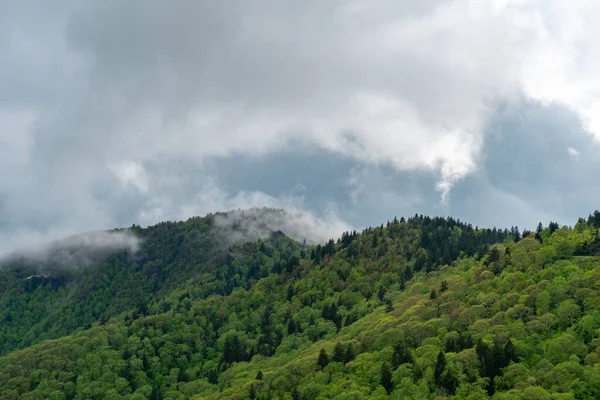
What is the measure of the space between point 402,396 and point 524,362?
3724 centimetres

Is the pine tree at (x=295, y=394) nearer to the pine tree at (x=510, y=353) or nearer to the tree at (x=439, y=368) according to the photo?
the tree at (x=439, y=368)

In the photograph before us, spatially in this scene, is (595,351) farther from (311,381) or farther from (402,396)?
(311,381)

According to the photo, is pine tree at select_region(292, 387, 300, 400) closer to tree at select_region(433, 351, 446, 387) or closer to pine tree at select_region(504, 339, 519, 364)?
tree at select_region(433, 351, 446, 387)

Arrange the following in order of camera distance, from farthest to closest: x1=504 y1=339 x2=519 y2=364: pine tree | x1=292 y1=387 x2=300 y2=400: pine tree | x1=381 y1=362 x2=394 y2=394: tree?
x1=292 y1=387 x2=300 y2=400: pine tree → x1=381 y1=362 x2=394 y2=394: tree → x1=504 y1=339 x2=519 y2=364: pine tree

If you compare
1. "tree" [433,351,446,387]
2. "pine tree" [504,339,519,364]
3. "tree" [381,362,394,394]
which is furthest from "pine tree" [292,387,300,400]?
"pine tree" [504,339,519,364]

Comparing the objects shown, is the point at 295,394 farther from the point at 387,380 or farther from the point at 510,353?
the point at 510,353

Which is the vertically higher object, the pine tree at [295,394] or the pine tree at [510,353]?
the pine tree at [510,353]

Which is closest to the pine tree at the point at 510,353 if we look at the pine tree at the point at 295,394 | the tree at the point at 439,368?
the tree at the point at 439,368

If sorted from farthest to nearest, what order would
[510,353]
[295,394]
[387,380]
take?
[295,394] → [387,380] → [510,353]

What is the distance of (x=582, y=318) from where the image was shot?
163m

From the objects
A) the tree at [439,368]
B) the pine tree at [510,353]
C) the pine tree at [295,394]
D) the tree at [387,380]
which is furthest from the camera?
the pine tree at [295,394]

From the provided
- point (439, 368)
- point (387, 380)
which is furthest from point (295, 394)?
point (439, 368)

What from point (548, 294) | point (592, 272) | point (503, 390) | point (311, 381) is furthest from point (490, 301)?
point (311, 381)

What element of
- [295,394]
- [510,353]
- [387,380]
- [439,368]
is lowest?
[295,394]
